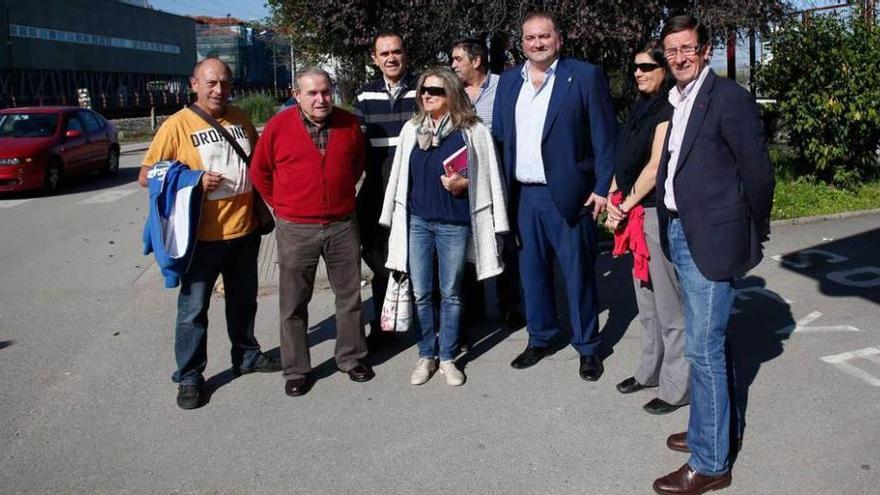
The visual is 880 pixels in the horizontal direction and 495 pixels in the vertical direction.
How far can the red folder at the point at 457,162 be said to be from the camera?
15.2ft

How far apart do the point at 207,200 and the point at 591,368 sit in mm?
2449

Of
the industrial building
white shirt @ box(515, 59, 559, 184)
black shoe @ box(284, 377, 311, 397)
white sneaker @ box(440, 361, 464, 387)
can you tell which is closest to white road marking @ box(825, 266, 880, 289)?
white shirt @ box(515, 59, 559, 184)

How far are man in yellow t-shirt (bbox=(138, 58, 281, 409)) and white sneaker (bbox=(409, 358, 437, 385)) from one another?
4.04ft

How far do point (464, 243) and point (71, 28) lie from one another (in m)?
56.9

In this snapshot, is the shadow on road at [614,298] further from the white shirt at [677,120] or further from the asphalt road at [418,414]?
the white shirt at [677,120]

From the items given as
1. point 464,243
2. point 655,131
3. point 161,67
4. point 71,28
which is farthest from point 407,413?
point 161,67

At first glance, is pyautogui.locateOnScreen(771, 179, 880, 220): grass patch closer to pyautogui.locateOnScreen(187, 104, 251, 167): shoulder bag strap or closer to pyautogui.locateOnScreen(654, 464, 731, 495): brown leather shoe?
pyautogui.locateOnScreen(654, 464, 731, 495): brown leather shoe

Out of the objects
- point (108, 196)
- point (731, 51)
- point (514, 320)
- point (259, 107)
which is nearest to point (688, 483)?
point (514, 320)

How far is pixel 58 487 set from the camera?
3.79 meters

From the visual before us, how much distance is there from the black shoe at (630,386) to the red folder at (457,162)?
4.95 feet

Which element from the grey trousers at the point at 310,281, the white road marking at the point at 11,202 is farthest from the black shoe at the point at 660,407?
the white road marking at the point at 11,202

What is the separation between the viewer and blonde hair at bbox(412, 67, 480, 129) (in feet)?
15.1

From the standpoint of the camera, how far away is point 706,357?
11.5ft

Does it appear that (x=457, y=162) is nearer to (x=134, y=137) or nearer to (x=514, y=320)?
(x=514, y=320)
